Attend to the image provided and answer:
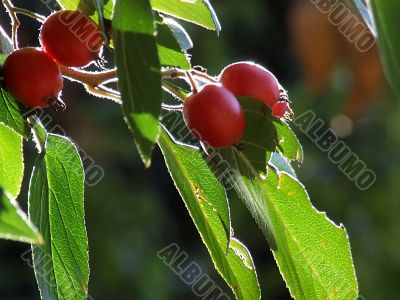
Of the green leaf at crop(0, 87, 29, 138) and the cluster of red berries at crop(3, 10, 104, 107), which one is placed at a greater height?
the cluster of red berries at crop(3, 10, 104, 107)

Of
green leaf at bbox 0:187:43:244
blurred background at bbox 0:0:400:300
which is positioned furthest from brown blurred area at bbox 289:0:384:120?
green leaf at bbox 0:187:43:244

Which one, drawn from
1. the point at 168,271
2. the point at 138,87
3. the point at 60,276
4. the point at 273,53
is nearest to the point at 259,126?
the point at 138,87

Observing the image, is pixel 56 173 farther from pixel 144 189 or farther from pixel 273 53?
pixel 273 53

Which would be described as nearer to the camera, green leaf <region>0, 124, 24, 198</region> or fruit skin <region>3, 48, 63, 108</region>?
fruit skin <region>3, 48, 63, 108</region>

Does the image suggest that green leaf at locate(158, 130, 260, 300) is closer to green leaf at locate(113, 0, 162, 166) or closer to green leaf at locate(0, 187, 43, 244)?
green leaf at locate(113, 0, 162, 166)

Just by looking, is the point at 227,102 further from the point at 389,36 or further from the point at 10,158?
the point at 10,158

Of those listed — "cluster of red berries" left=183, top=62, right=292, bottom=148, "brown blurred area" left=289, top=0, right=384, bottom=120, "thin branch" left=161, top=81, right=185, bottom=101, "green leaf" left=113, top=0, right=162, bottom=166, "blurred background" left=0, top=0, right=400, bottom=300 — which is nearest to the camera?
"green leaf" left=113, top=0, right=162, bottom=166

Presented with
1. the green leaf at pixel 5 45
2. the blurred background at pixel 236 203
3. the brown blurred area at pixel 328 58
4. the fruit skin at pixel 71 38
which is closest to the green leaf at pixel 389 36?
the fruit skin at pixel 71 38
